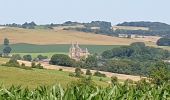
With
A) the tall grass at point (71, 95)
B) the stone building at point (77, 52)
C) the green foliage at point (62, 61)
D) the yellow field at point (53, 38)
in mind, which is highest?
the tall grass at point (71, 95)

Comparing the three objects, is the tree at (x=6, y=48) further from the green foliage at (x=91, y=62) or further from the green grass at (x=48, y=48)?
the green foliage at (x=91, y=62)

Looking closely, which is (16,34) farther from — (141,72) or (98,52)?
(141,72)

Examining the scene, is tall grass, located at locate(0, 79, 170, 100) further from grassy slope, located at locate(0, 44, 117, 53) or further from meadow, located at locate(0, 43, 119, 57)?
grassy slope, located at locate(0, 44, 117, 53)

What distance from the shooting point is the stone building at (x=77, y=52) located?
15525 cm

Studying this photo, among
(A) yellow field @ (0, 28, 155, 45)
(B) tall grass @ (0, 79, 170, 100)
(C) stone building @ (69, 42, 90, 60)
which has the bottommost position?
(C) stone building @ (69, 42, 90, 60)

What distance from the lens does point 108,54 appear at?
523ft

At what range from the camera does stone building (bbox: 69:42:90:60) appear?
509 ft

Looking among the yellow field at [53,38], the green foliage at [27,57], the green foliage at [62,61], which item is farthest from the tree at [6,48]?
the green foliage at [62,61]

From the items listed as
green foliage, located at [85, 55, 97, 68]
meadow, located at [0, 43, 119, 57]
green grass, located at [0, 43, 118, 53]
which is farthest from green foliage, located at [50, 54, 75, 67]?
green grass, located at [0, 43, 118, 53]

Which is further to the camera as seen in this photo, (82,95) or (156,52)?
(156,52)

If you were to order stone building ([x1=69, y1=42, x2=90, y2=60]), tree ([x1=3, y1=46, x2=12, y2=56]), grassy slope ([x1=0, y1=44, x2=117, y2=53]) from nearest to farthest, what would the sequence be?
tree ([x1=3, y1=46, x2=12, y2=56])
grassy slope ([x1=0, y1=44, x2=117, y2=53])
stone building ([x1=69, y1=42, x2=90, y2=60])

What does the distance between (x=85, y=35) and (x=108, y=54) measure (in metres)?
25.7

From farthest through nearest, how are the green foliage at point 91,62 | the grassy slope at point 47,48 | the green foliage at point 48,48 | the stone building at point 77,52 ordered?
the stone building at point 77,52, the grassy slope at point 47,48, the green foliage at point 48,48, the green foliage at point 91,62

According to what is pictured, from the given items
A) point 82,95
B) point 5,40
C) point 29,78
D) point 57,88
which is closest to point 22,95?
point 57,88
